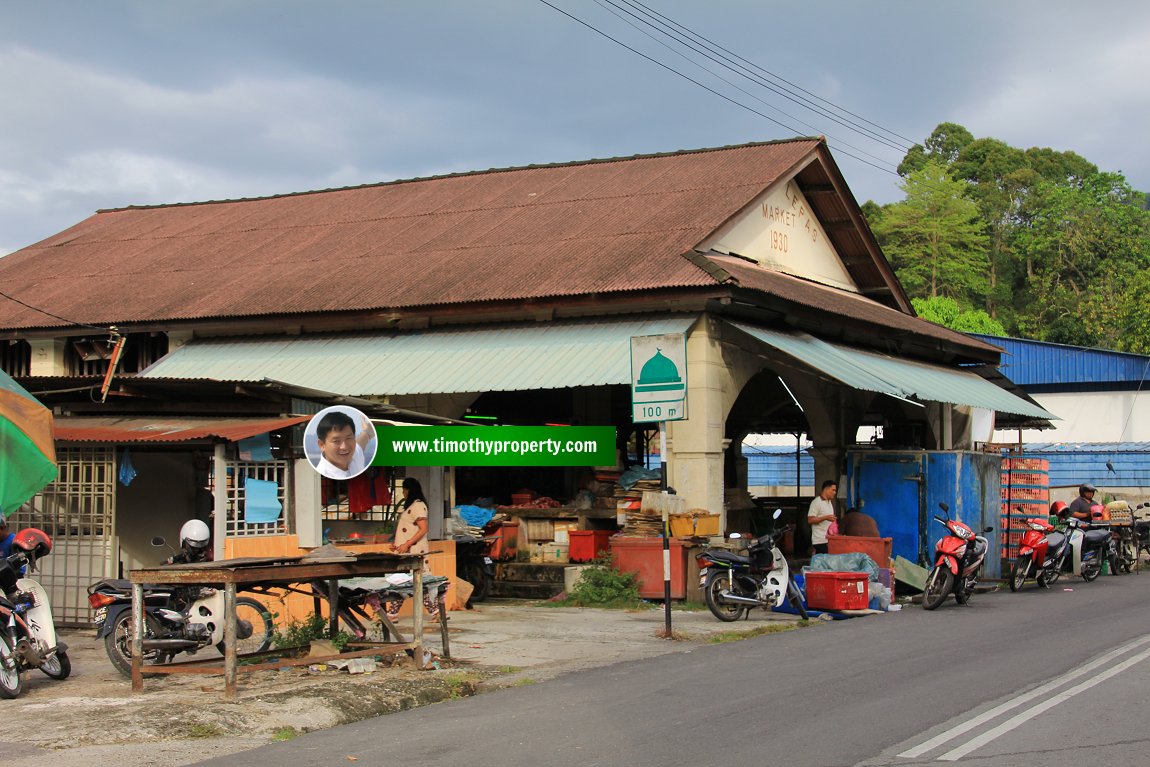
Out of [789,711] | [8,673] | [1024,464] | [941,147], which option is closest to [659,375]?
[789,711]

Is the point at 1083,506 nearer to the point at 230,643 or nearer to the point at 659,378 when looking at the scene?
the point at 659,378

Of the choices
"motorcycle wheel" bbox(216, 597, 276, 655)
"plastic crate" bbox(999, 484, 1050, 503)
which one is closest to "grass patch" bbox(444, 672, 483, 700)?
"motorcycle wheel" bbox(216, 597, 276, 655)

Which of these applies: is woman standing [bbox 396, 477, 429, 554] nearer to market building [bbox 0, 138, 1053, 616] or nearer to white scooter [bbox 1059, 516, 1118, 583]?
market building [bbox 0, 138, 1053, 616]

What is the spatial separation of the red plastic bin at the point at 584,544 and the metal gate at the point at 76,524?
7.31 meters

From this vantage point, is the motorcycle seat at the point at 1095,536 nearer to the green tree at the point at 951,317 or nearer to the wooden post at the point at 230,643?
the wooden post at the point at 230,643

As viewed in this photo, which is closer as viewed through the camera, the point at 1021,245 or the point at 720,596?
the point at 720,596

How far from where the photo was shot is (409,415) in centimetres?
1642

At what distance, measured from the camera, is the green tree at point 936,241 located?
66.7 metres

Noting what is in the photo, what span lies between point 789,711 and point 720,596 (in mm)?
6249

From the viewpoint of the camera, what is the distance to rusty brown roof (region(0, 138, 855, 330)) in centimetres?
2066

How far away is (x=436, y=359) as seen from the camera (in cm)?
2030

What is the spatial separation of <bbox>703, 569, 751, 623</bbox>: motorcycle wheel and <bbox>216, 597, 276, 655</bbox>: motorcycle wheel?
541cm

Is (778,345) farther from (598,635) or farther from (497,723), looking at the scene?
(497,723)

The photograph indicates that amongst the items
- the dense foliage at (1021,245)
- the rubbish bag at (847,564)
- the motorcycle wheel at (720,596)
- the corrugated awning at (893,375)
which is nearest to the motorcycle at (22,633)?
the motorcycle wheel at (720,596)
